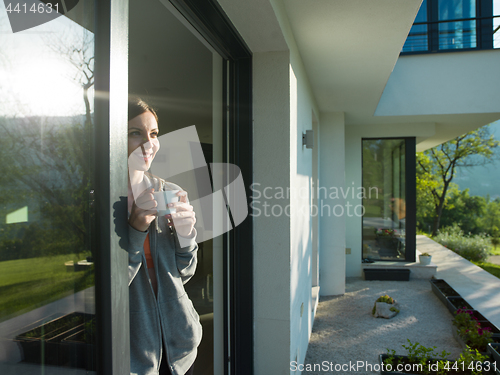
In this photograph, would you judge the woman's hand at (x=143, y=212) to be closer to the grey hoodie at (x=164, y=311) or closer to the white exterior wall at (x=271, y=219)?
the grey hoodie at (x=164, y=311)

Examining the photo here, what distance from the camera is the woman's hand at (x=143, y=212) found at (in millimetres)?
864

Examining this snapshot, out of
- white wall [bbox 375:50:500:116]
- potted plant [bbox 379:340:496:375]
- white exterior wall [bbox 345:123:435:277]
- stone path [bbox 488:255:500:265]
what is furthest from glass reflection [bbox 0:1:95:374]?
stone path [bbox 488:255:500:265]

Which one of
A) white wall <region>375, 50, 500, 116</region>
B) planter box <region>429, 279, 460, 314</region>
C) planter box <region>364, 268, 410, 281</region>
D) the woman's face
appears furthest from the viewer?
planter box <region>364, 268, 410, 281</region>

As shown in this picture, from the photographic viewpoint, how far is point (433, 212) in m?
17.9

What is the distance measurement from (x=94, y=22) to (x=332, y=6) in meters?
1.55

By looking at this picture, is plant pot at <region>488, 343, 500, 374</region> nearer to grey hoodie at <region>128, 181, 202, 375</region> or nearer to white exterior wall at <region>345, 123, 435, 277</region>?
grey hoodie at <region>128, 181, 202, 375</region>

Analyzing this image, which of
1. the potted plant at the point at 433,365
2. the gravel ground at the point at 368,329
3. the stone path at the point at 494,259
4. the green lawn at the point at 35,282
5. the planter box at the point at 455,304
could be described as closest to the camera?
the green lawn at the point at 35,282

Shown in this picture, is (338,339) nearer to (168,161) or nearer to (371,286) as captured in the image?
(371,286)

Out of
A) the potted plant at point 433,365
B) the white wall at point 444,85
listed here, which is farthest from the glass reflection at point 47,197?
the white wall at point 444,85

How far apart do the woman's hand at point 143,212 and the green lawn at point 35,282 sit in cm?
16

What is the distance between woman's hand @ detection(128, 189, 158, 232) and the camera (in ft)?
2.84

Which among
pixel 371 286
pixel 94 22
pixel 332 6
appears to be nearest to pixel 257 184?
pixel 332 6

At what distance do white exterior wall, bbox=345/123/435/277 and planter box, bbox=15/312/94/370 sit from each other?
609 centimetres

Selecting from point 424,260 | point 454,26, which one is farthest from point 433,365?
point 454,26
